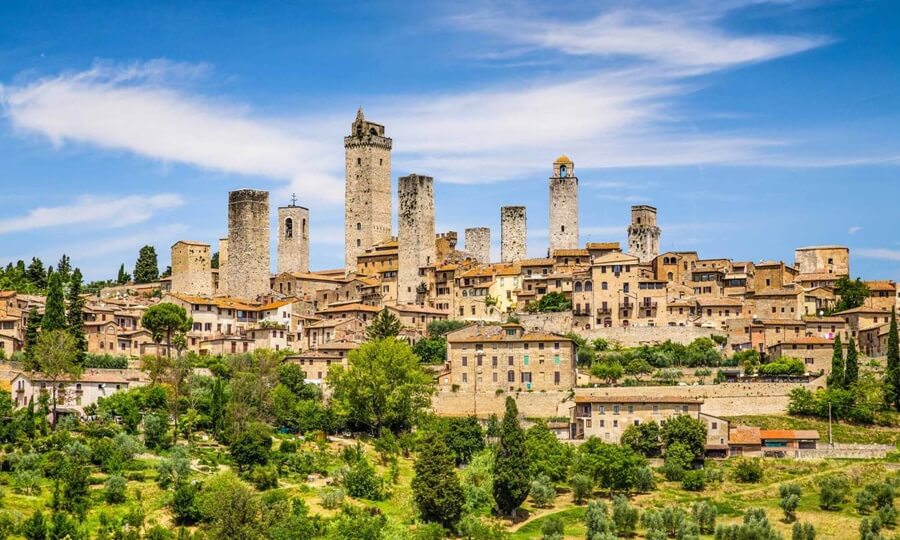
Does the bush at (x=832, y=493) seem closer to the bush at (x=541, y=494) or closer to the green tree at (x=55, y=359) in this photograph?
the bush at (x=541, y=494)

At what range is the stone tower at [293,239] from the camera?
336 ft

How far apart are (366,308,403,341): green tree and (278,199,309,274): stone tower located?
23.7m

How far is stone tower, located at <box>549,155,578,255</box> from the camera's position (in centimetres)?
9912

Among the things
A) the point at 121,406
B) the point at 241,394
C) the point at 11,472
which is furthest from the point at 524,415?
the point at 11,472

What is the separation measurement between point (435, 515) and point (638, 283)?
3033 cm

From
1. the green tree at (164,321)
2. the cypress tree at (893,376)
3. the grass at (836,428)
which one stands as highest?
the green tree at (164,321)

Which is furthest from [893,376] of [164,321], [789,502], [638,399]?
[164,321]

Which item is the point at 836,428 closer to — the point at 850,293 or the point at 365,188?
the point at 850,293

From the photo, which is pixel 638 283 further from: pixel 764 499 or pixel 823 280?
pixel 764 499

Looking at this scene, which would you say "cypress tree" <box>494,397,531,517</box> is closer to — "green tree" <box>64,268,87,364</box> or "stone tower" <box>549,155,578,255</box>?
"green tree" <box>64,268,87,364</box>

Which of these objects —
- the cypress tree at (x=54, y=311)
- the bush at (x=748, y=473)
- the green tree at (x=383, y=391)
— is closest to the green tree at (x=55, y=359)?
the cypress tree at (x=54, y=311)

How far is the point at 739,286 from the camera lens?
292ft

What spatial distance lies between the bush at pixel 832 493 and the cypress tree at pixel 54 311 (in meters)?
38.7

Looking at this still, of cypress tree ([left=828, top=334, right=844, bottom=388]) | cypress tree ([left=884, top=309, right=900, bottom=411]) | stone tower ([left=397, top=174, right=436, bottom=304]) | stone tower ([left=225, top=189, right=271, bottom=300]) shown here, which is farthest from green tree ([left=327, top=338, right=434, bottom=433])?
stone tower ([left=225, top=189, right=271, bottom=300])
